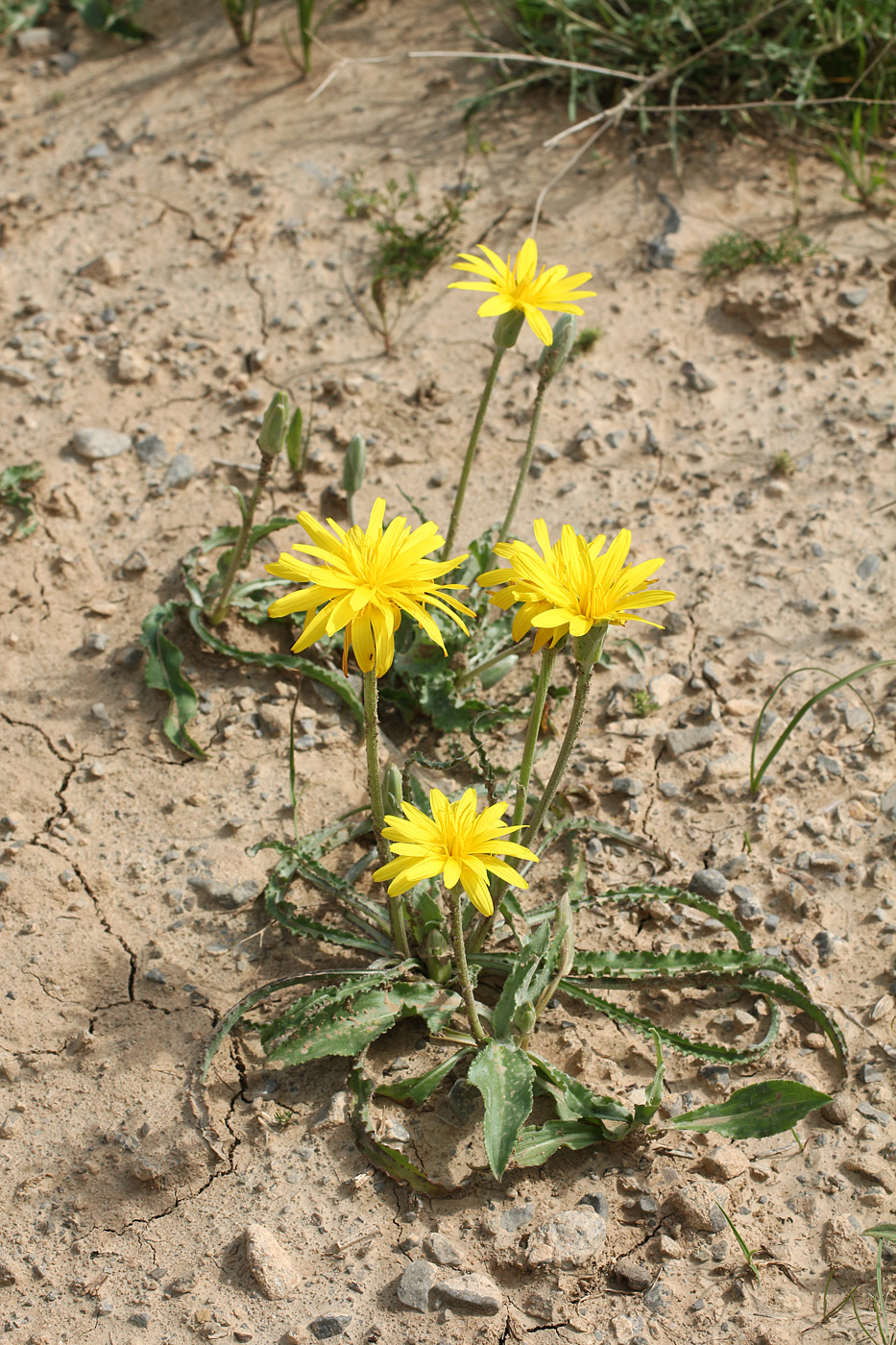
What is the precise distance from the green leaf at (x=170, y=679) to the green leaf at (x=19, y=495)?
652 millimetres

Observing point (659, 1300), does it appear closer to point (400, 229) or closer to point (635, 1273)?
point (635, 1273)

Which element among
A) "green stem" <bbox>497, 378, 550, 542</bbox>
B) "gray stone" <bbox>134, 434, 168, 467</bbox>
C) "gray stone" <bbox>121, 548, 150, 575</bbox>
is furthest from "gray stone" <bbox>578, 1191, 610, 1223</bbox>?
"gray stone" <bbox>134, 434, 168, 467</bbox>

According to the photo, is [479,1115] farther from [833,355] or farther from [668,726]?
[833,355]

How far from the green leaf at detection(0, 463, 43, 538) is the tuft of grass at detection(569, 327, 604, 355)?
6.62ft

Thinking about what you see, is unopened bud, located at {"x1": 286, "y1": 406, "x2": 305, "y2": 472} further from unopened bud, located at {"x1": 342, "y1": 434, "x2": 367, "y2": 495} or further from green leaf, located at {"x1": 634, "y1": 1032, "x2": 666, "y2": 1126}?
green leaf, located at {"x1": 634, "y1": 1032, "x2": 666, "y2": 1126}

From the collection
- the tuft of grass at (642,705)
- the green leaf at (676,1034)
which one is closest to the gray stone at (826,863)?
the green leaf at (676,1034)

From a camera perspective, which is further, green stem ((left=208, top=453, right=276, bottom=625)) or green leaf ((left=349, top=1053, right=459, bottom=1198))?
green stem ((left=208, top=453, right=276, bottom=625))

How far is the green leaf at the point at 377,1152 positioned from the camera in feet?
7.05

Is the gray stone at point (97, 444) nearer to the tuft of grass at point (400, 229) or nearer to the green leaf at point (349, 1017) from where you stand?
the tuft of grass at point (400, 229)

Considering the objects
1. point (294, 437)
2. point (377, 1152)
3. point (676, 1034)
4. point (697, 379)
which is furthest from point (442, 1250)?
point (697, 379)

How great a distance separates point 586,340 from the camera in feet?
13.1

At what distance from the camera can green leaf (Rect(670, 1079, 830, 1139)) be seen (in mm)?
2164

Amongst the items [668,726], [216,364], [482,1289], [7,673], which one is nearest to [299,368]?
[216,364]

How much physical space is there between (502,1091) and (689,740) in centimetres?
126
